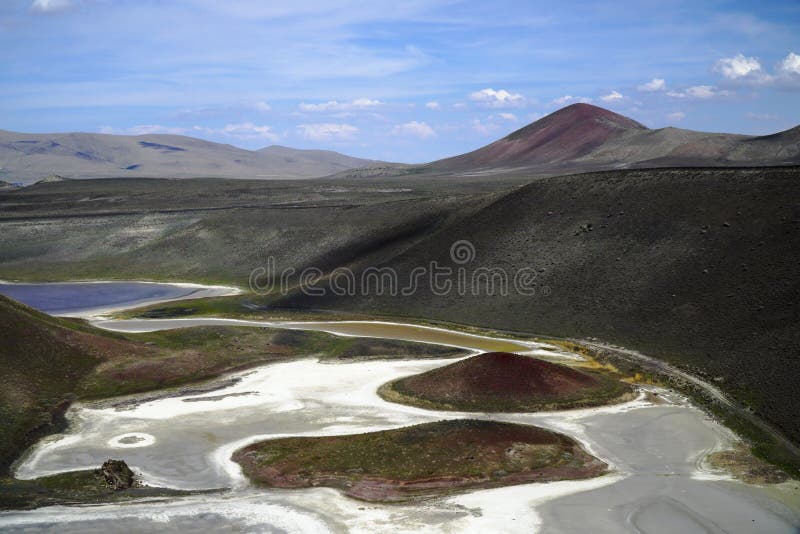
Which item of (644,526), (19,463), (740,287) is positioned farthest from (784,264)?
(19,463)

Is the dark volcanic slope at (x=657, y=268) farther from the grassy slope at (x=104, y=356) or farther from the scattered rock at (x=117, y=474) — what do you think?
the scattered rock at (x=117, y=474)

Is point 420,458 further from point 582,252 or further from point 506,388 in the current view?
point 582,252

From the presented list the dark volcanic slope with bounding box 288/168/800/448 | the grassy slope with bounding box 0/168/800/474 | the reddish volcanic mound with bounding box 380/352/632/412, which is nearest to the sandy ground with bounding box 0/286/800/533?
the reddish volcanic mound with bounding box 380/352/632/412

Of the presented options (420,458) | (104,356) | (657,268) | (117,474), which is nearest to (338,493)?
(420,458)

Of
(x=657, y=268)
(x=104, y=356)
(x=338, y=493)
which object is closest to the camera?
(x=338, y=493)

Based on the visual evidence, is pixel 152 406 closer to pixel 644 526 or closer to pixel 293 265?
pixel 644 526

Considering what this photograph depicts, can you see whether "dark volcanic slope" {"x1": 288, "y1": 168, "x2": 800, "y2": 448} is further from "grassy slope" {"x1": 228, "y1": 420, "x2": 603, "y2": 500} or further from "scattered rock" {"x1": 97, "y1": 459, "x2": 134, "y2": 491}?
"scattered rock" {"x1": 97, "y1": 459, "x2": 134, "y2": 491}
